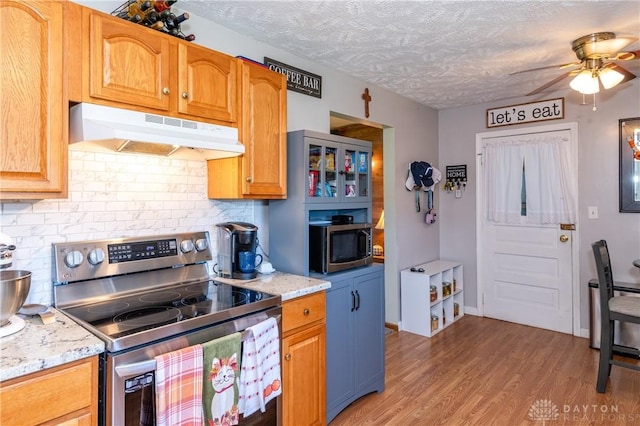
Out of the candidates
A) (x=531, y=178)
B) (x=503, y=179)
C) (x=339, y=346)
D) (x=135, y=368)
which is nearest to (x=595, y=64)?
(x=531, y=178)

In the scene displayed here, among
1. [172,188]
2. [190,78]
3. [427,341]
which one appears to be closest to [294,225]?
[172,188]

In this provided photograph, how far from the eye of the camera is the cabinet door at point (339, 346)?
7.59ft

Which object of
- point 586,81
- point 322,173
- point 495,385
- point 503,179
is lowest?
point 495,385

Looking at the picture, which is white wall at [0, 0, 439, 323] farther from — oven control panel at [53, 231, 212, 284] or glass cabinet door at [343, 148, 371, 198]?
glass cabinet door at [343, 148, 371, 198]

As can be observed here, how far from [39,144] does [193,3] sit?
3.93 feet

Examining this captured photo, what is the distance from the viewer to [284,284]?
213cm

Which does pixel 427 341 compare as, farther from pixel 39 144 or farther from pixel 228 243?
pixel 39 144

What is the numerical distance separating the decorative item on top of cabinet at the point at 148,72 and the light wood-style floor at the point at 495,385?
6.64 feet

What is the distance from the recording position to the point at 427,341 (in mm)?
3709

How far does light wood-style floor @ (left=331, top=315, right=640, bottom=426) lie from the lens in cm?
241

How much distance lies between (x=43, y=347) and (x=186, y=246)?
993 mm

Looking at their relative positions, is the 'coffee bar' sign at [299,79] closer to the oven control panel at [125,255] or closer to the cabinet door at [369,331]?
the oven control panel at [125,255]

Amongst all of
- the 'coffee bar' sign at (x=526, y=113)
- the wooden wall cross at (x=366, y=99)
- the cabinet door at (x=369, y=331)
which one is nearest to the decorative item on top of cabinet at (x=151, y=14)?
the cabinet door at (x=369, y=331)

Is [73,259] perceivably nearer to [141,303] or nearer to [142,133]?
[141,303]
